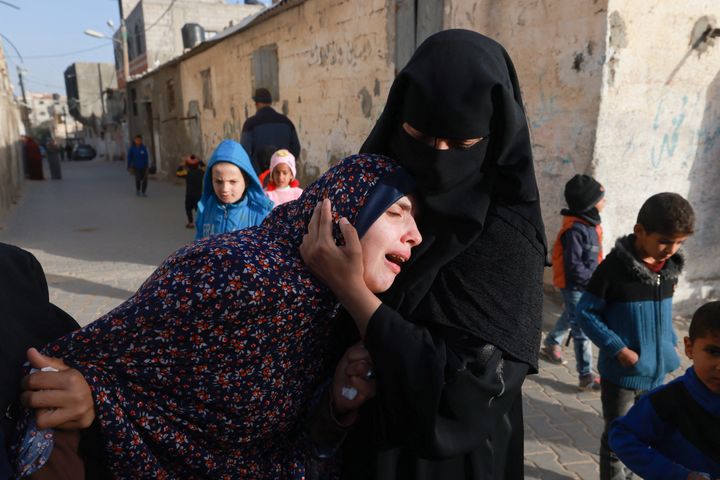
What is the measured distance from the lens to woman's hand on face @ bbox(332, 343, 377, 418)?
1.21 metres

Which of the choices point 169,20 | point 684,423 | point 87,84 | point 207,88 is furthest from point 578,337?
point 87,84

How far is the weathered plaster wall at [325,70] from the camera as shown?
25.7 feet

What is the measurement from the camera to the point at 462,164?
4.21ft

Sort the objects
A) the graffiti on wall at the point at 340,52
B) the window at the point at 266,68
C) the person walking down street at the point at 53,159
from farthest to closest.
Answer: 1. the person walking down street at the point at 53,159
2. the window at the point at 266,68
3. the graffiti on wall at the point at 340,52

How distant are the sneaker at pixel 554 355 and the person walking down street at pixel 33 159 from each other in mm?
22862

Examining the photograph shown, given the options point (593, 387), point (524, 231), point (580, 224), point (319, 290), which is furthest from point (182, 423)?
point (593, 387)

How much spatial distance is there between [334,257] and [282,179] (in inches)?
144

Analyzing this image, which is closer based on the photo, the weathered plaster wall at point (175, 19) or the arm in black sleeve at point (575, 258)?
the arm in black sleeve at point (575, 258)

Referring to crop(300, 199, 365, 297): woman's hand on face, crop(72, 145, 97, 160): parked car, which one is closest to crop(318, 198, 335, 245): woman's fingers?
crop(300, 199, 365, 297): woman's hand on face

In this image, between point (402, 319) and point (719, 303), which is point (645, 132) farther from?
point (402, 319)

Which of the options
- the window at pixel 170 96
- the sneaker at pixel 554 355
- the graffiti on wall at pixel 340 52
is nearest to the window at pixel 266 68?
the graffiti on wall at pixel 340 52

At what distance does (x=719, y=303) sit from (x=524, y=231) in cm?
99

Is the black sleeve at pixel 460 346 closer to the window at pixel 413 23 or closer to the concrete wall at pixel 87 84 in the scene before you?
the window at pixel 413 23

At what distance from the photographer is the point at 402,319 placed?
118 cm
